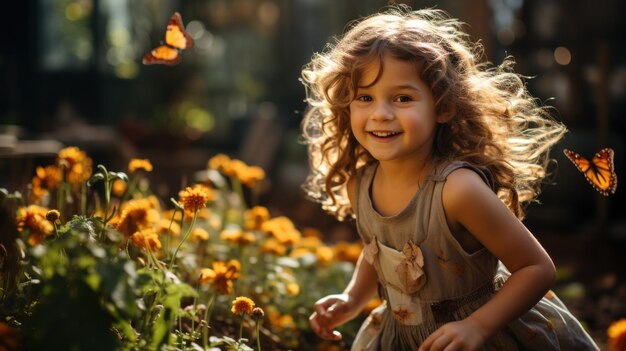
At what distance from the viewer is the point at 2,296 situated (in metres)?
1.89

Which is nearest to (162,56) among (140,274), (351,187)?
(351,187)

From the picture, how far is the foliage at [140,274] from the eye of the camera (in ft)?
4.61

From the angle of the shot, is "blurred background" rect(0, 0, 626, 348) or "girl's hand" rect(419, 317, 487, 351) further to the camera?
"blurred background" rect(0, 0, 626, 348)

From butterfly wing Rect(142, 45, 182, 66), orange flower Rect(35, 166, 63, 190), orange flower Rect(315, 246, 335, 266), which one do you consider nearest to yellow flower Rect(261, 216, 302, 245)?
orange flower Rect(315, 246, 335, 266)

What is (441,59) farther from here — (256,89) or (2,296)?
(256,89)

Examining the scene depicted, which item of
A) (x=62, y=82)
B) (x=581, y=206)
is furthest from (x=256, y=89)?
(x=581, y=206)

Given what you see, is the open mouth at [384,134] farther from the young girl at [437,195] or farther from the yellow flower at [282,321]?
the yellow flower at [282,321]

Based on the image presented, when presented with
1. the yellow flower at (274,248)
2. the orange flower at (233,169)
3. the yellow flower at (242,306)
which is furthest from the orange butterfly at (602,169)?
the orange flower at (233,169)

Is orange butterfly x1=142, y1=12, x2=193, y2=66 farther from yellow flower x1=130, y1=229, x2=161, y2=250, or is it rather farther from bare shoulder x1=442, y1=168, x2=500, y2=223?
bare shoulder x1=442, y1=168, x2=500, y2=223

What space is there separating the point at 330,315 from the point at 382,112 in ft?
2.00

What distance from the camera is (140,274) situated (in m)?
1.50

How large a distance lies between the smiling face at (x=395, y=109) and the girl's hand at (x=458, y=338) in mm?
462

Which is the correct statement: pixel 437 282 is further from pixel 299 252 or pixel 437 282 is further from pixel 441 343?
pixel 299 252

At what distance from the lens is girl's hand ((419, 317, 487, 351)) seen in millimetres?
1757
